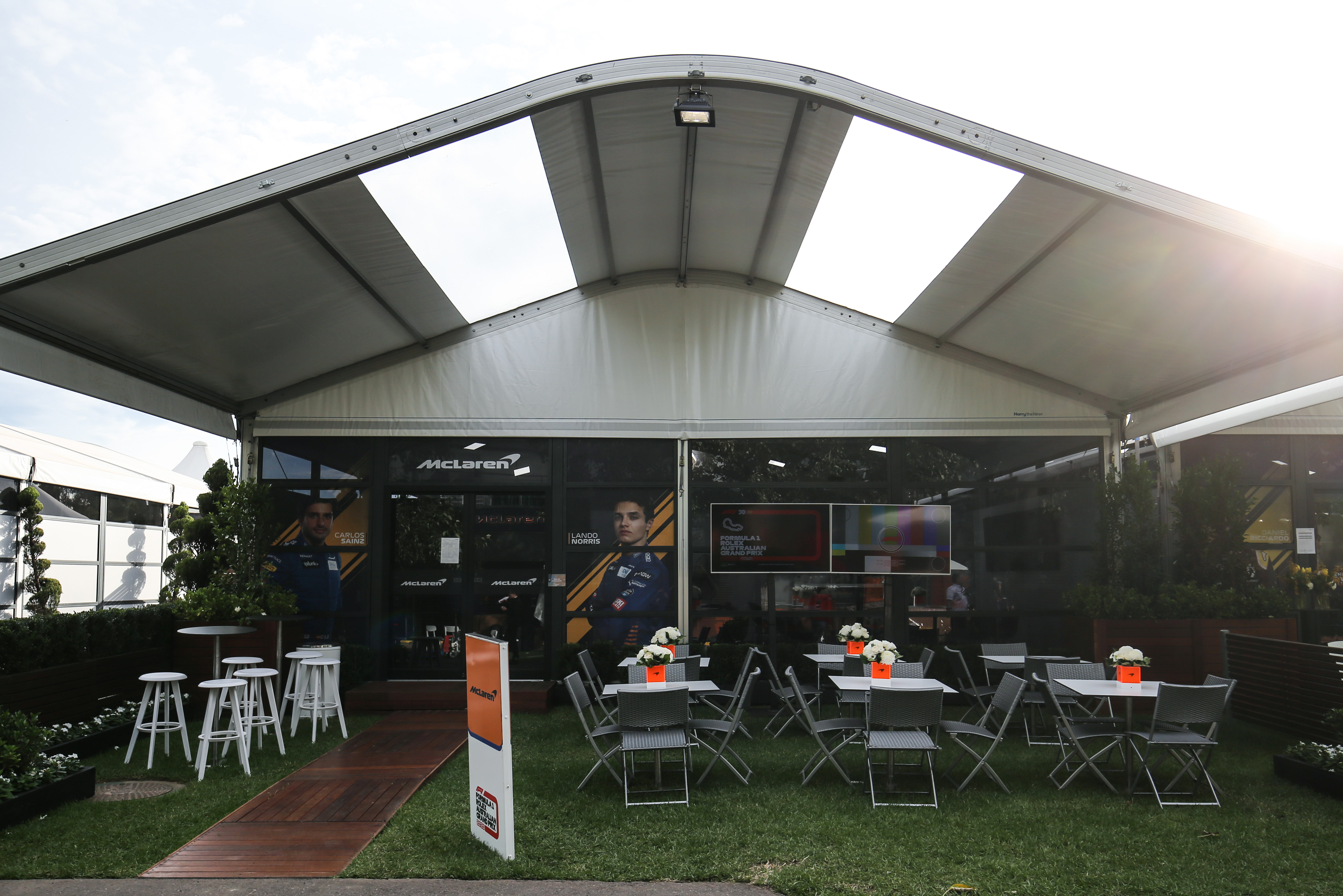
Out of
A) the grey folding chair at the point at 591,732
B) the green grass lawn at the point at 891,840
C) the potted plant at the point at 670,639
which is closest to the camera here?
the green grass lawn at the point at 891,840

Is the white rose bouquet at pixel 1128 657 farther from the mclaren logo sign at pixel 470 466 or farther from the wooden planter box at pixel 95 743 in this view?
the wooden planter box at pixel 95 743

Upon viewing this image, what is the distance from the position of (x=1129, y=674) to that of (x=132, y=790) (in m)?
6.46

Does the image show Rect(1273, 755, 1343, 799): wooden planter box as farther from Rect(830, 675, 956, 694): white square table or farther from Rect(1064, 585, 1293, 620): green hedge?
Rect(1064, 585, 1293, 620): green hedge

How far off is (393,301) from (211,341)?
63.1 inches

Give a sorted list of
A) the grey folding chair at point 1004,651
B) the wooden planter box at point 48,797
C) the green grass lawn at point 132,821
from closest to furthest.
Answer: the green grass lawn at point 132,821 → the wooden planter box at point 48,797 → the grey folding chair at point 1004,651

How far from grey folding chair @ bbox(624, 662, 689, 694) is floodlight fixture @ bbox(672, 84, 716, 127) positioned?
149 inches

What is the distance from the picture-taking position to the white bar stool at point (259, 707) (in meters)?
6.66

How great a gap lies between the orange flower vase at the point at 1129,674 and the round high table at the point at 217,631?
20.7 feet

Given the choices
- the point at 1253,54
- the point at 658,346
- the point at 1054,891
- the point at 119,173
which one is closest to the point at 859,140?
the point at 1253,54

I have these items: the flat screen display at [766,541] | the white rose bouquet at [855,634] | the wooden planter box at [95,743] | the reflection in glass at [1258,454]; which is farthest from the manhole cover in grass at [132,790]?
the reflection in glass at [1258,454]

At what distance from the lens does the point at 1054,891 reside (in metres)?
3.94

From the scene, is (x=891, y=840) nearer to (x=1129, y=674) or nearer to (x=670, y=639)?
(x=1129, y=674)

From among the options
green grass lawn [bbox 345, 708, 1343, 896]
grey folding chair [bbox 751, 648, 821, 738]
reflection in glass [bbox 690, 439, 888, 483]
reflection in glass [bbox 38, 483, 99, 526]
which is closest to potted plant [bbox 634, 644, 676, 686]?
green grass lawn [bbox 345, 708, 1343, 896]

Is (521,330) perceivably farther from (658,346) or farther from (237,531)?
(237,531)
